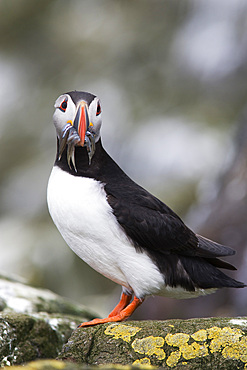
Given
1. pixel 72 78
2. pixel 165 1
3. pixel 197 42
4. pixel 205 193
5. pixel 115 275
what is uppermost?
pixel 165 1

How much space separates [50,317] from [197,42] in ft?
32.5

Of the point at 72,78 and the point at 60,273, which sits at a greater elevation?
the point at 72,78

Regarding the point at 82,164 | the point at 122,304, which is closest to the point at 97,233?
the point at 82,164

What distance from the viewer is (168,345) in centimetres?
318

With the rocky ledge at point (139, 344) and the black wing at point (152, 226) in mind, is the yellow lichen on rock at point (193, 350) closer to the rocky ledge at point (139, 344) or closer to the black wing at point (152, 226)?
the rocky ledge at point (139, 344)

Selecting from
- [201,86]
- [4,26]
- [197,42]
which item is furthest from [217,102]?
[4,26]

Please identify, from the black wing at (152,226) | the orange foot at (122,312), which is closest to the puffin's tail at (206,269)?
the black wing at (152,226)

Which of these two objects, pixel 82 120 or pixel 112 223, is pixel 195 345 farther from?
pixel 82 120

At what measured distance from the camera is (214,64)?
12.7 meters

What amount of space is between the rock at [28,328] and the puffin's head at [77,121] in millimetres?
1263

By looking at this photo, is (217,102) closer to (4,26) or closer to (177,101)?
(177,101)

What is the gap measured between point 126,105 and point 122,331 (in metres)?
9.72

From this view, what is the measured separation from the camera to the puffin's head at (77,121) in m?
3.88

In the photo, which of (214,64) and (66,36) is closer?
(214,64)
